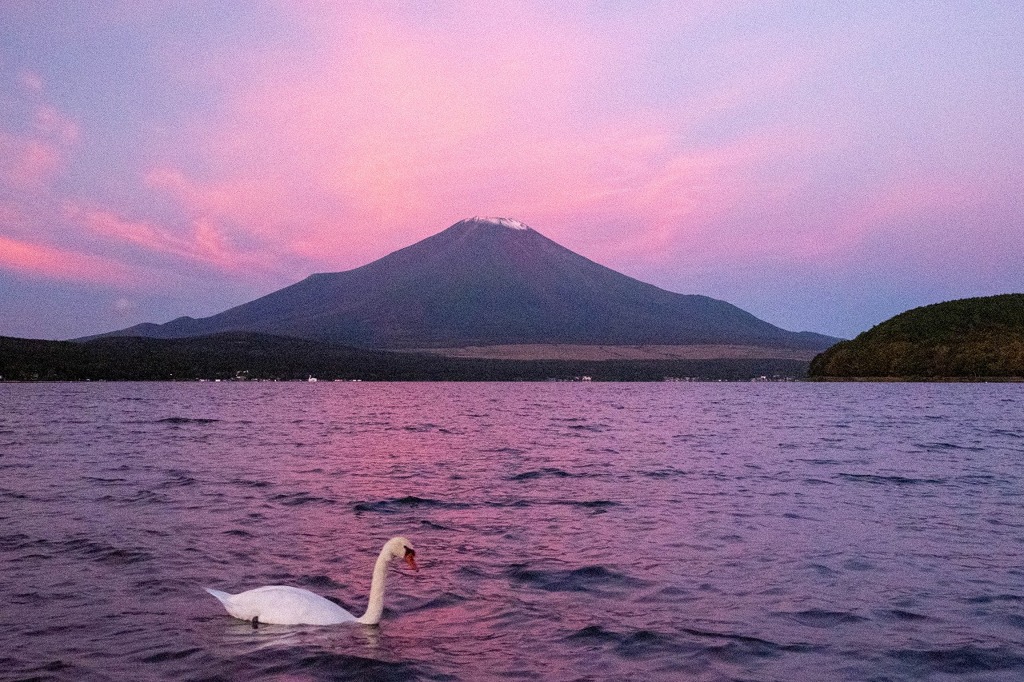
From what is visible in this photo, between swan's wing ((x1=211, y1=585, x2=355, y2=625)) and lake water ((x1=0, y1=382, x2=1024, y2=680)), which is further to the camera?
swan's wing ((x1=211, y1=585, x2=355, y2=625))

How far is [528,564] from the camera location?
578 inches

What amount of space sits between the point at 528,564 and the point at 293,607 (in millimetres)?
4956

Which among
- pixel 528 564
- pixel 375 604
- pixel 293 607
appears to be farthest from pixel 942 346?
pixel 293 607

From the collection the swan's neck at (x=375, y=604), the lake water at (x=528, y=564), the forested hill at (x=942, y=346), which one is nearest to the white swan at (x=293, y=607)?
the swan's neck at (x=375, y=604)

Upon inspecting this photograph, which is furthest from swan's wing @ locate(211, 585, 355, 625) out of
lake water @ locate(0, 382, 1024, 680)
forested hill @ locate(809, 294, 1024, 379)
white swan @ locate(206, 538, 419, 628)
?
forested hill @ locate(809, 294, 1024, 379)

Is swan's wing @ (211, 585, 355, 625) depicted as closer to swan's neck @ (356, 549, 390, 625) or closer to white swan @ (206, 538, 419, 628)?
Answer: white swan @ (206, 538, 419, 628)

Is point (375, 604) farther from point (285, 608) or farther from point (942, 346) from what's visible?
point (942, 346)

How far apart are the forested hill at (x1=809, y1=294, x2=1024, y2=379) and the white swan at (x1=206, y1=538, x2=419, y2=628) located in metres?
163

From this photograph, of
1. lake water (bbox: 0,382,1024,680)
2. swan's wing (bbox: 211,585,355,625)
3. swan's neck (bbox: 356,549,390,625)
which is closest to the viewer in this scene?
lake water (bbox: 0,382,1024,680)

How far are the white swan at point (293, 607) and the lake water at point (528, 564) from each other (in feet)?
0.54

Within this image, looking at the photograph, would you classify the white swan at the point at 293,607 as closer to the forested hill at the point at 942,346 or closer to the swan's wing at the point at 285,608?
the swan's wing at the point at 285,608

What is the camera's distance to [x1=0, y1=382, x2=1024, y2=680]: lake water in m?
9.90

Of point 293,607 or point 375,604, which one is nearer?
point 293,607

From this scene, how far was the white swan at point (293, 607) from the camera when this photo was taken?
10.8 meters
